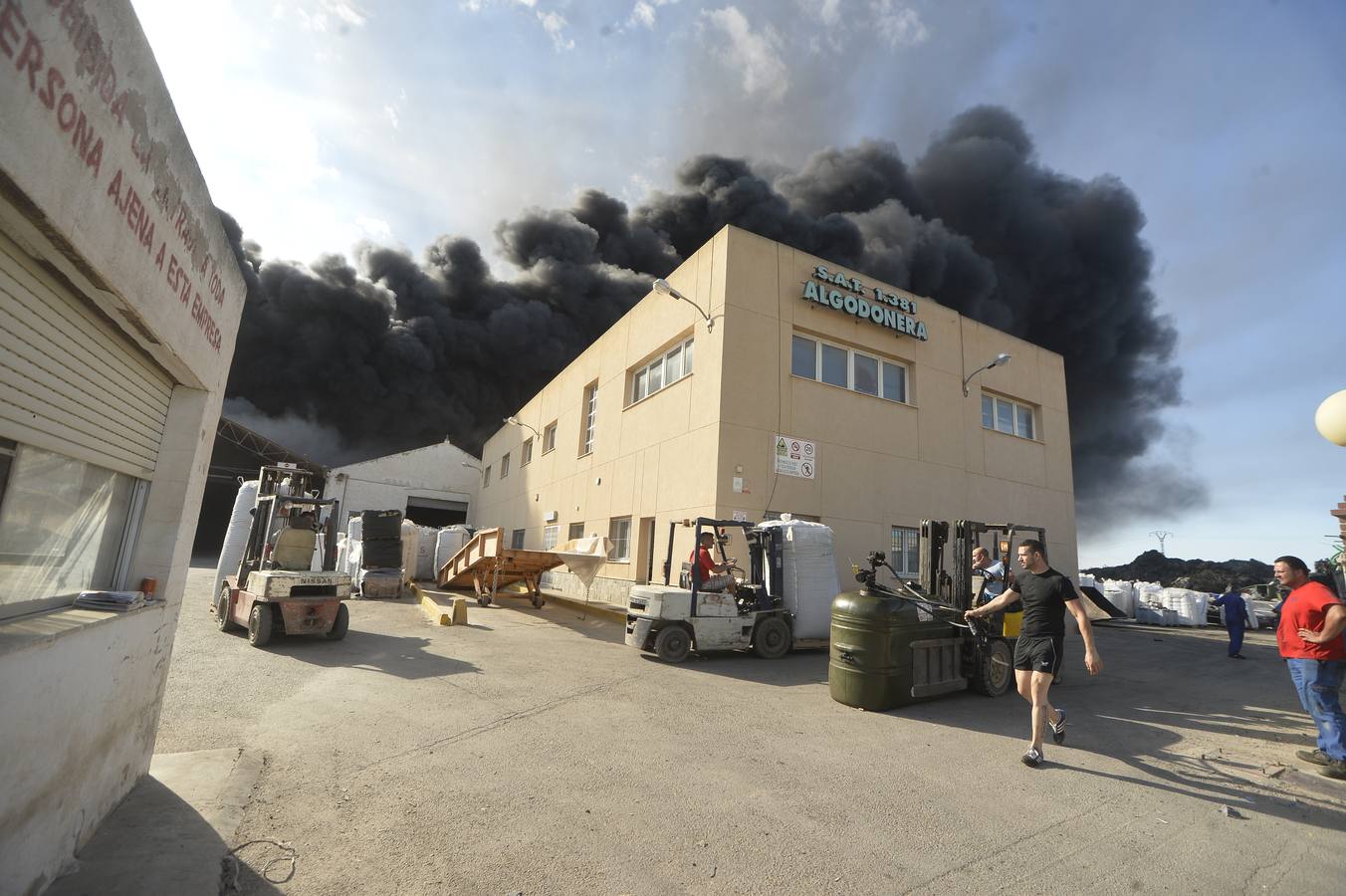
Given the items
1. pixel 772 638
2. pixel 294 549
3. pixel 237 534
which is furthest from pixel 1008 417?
pixel 237 534

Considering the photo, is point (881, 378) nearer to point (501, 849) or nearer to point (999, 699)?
point (999, 699)

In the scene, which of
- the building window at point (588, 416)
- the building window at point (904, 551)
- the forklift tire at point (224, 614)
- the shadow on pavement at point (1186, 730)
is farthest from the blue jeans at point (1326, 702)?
the building window at point (588, 416)

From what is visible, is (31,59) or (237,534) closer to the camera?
(31,59)

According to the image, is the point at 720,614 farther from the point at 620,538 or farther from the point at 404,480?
the point at 404,480

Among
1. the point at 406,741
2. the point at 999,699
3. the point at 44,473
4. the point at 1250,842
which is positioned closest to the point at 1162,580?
the point at 999,699

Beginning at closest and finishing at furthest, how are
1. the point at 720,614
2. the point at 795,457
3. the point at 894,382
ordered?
1. the point at 720,614
2. the point at 795,457
3. the point at 894,382

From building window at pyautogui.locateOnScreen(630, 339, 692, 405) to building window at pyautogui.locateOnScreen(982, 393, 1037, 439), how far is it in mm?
8079

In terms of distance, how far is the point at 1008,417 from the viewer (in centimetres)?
1700

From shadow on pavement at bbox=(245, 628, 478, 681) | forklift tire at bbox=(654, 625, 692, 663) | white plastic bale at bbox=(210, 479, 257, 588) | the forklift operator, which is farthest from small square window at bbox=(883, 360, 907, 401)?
white plastic bale at bbox=(210, 479, 257, 588)

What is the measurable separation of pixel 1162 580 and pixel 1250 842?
37.8 metres

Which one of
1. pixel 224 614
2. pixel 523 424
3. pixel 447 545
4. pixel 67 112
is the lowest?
pixel 224 614

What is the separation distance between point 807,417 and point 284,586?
31.3ft

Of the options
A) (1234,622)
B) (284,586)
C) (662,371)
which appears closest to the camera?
(284,586)

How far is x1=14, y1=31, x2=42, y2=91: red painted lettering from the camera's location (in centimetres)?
181
